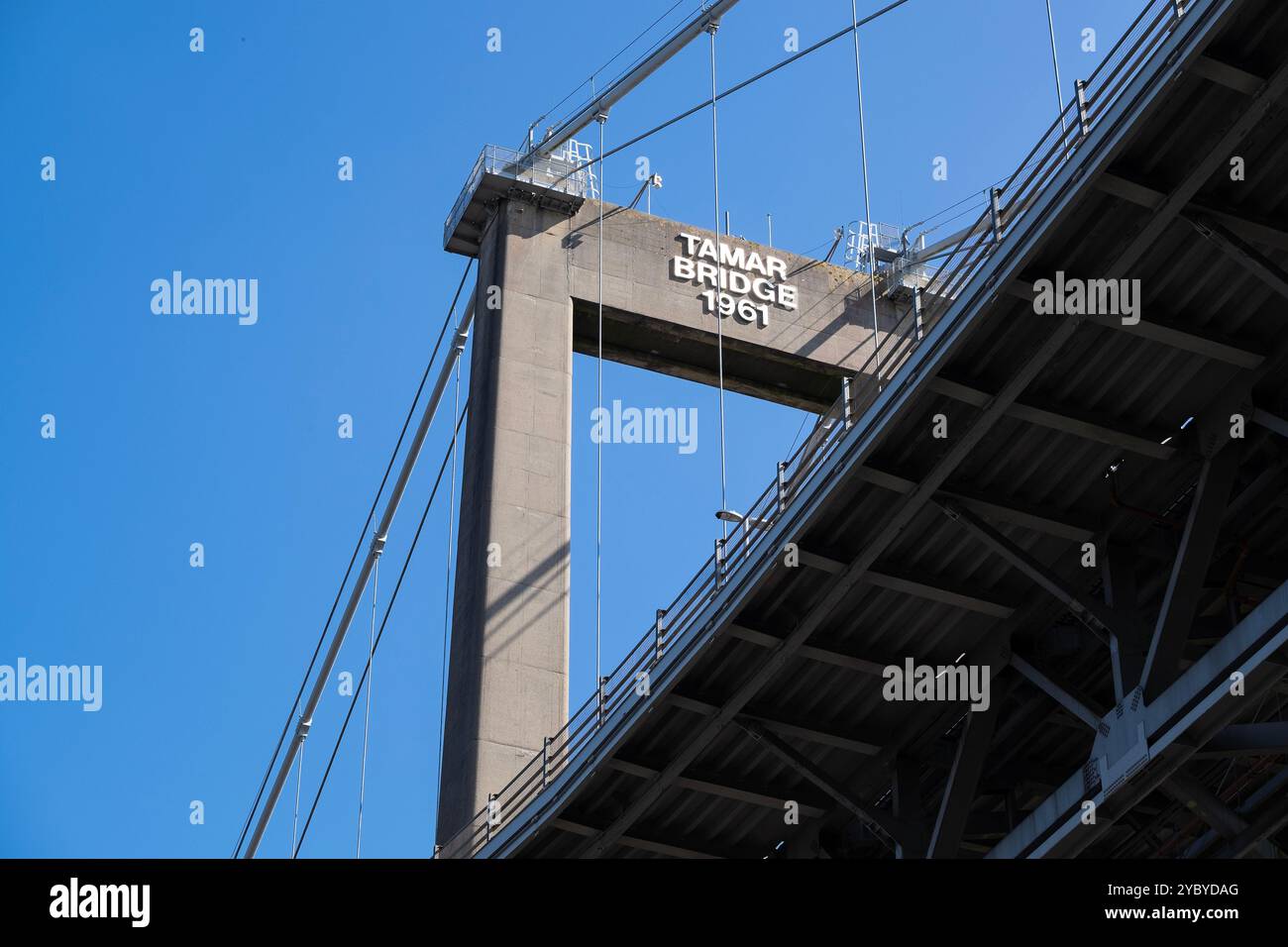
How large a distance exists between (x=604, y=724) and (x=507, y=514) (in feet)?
40.6

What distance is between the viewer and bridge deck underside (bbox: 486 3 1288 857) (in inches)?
789

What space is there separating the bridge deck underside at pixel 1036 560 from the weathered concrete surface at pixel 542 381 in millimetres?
8432

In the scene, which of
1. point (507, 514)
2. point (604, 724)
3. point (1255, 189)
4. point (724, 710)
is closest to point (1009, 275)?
point (1255, 189)

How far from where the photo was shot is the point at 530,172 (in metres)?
43.3

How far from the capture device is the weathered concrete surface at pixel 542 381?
36.8 meters

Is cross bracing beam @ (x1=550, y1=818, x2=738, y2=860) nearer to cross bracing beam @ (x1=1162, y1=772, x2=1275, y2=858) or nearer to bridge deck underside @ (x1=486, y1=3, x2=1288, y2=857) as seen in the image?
bridge deck underside @ (x1=486, y1=3, x2=1288, y2=857)

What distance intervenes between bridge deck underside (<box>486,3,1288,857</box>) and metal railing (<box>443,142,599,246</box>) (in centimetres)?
1933

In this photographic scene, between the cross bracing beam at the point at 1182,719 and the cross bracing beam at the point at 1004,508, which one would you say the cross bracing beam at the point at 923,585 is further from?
the cross bracing beam at the point at 1182,719

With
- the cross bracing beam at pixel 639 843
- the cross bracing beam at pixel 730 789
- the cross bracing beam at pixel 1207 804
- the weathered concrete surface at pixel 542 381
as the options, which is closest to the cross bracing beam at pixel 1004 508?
the cross bracing beam at pixel 1207 804

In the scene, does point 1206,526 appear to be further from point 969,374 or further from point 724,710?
point 724,710

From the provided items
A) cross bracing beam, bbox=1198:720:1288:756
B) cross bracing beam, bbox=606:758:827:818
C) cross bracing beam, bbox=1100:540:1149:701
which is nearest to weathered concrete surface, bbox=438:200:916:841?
cross bracing beam, bbox=606:758:827:818

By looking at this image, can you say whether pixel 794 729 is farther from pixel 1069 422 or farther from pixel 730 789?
pixel 1069 422

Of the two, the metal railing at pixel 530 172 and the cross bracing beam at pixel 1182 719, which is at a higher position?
the metal railing at pixel 530 172

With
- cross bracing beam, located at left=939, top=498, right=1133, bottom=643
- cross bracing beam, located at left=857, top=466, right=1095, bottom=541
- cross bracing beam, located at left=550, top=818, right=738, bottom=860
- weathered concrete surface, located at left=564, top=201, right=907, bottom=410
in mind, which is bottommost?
cross bracing beam, located at left=550, top=818, right=738, bottom=860
